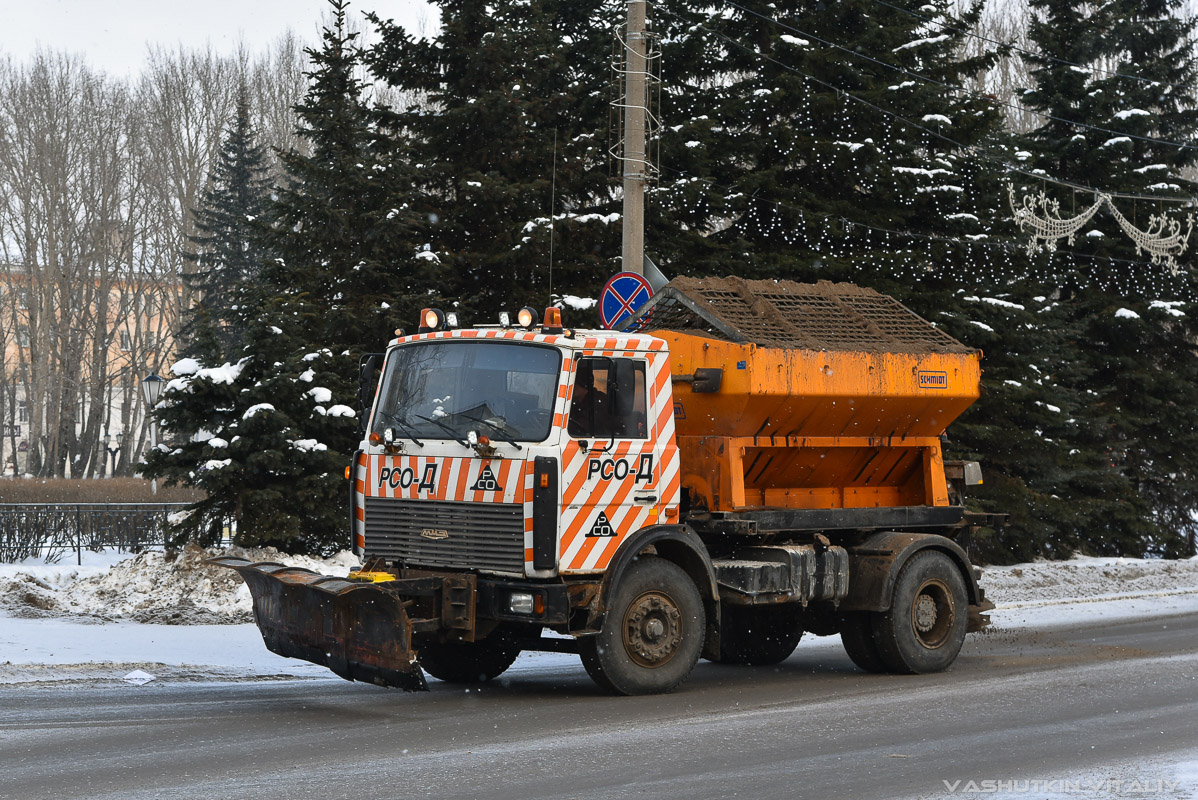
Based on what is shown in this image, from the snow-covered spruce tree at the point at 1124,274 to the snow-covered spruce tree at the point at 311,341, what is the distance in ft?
46.9

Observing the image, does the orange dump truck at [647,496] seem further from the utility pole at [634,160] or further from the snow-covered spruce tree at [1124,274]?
the snow-covered spruce tree at [1124,274]

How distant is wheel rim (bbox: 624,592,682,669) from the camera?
938 cm

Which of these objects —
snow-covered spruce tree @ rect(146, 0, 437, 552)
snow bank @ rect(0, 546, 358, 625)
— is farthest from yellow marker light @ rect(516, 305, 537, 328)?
snow-covered spruce tree @ rect(146, 0, 437, 552)

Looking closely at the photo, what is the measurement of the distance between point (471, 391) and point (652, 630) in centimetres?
217

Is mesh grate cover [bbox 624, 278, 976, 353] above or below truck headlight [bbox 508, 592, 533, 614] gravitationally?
above

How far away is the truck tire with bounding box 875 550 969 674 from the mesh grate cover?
1.92 metres

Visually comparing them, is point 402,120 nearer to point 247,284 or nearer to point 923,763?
point 247,284

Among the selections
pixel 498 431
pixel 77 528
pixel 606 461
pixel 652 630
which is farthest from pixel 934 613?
pixel 77 528

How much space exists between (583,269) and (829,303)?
28.4 feet

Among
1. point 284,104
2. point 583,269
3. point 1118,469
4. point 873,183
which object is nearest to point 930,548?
point 583,269

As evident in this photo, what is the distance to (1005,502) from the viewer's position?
21750 millimetres

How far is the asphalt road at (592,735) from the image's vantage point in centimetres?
660

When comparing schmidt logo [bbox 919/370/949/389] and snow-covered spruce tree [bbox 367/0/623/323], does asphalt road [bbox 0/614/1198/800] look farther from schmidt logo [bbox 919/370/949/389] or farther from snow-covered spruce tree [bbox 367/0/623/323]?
snow-covered spruce tree [bbox 367/0/623/323]

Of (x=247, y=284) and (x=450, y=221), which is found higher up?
(x=450, y=221)
